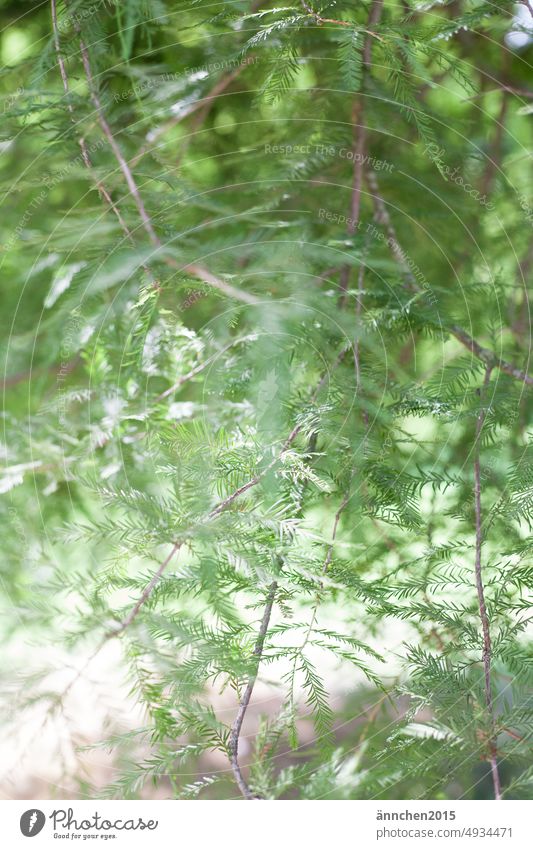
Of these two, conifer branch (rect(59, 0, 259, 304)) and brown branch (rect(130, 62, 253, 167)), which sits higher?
brown branch (rect(130, 62, 253, 167))

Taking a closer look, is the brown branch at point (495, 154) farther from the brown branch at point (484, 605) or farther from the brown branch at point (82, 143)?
the brown branch at point (82, 143)

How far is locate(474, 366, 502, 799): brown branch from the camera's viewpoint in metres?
0.36

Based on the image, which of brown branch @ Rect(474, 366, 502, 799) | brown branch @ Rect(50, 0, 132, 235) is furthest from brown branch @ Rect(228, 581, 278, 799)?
brown branch @ Rect(50, 0, 132, 235)

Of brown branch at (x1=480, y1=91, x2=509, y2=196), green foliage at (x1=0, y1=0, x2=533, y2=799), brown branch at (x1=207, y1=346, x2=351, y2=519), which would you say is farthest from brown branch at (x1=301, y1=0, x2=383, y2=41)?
brown branch at (x1=207, y1=346, x2=351, y2=519)

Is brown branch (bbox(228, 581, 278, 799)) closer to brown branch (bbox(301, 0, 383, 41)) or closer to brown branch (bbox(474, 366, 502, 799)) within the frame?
brown branch (bbox(474, 366, 502, 799))

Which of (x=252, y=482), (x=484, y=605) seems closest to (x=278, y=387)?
(x=252, y=482)

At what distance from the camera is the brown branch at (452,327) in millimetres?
416

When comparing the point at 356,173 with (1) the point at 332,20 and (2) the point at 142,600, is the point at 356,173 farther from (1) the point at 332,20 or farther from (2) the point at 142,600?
(2) the point at 142,600

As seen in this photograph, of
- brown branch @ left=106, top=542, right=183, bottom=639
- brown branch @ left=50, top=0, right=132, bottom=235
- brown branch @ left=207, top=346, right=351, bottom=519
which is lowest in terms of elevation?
brown branch @ left=106, top=542, right=183, bottom=639

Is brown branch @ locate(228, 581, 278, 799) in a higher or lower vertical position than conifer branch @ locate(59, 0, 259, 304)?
lower

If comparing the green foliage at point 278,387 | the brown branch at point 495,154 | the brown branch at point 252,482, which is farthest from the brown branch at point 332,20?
the brown branch at point 252,482

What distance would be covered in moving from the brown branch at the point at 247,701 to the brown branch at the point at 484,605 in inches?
4.7

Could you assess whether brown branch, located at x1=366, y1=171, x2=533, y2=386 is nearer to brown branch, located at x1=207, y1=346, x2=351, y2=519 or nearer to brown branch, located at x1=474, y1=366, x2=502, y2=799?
brown branch, located at x1=474, y1=366, x2=502, y2=799

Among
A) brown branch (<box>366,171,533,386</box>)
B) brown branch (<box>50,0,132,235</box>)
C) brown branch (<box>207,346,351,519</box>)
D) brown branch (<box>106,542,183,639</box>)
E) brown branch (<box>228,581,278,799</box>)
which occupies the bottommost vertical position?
brown branch (<box>228,581,278,799</box>)
